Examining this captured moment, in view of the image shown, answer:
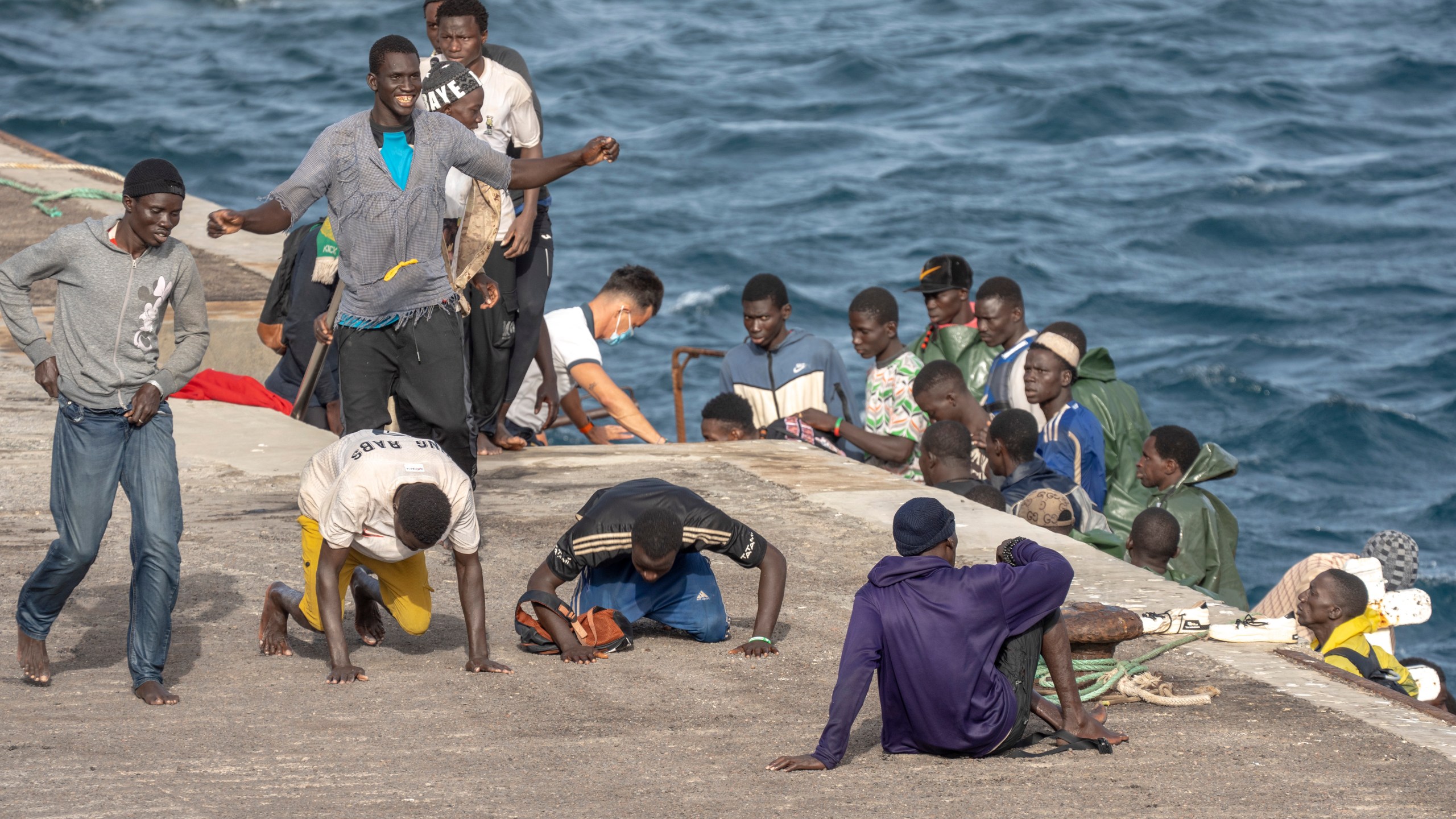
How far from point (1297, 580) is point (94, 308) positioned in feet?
19.7

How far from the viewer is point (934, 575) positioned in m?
5.48

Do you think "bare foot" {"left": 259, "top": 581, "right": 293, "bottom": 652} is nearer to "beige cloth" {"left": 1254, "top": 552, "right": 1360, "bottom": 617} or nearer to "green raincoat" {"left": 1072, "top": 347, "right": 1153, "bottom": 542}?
"beige cloth" {"left": 1254, "top": 552, "right": 1360, "bottom": 617}

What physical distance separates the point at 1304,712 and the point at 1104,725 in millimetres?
847

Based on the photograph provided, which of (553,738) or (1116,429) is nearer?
(553,738)

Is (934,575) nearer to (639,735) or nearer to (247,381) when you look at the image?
(639,735)

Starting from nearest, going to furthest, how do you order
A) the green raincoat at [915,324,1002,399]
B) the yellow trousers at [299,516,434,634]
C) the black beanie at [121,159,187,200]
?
the black beanie at [121,159,187,200]
the yellow trousers at [299,516,434,634]
the green raincoat at [915,324,1002,399]

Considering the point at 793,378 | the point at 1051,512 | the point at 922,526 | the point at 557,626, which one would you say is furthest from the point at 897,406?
the point at 922,526

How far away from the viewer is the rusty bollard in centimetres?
635

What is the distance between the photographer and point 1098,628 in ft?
20.8

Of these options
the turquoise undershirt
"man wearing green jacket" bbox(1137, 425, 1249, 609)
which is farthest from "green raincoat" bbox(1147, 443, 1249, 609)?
the turquoise undershirt

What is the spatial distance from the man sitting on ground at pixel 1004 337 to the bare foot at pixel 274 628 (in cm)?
514

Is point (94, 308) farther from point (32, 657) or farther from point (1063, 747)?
point (1063, 747)

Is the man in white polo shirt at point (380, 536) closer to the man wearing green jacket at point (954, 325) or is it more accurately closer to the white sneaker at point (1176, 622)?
the white sneaker at point (1176, 622)

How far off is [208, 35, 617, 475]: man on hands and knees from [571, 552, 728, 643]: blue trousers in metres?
1.11
